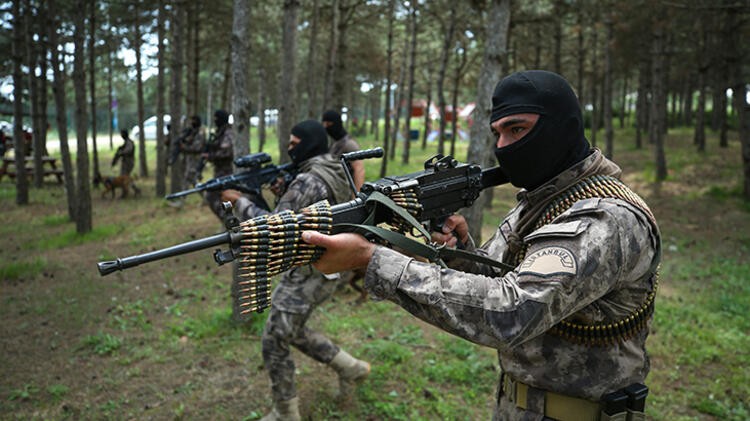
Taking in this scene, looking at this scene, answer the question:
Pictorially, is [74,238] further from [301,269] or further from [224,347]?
[301,269]

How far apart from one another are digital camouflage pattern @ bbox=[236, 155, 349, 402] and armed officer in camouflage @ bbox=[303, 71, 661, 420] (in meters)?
2.24

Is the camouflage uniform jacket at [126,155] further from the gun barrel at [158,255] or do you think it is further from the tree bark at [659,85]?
the gun barrel at [158,255]

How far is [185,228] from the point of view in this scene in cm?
1197

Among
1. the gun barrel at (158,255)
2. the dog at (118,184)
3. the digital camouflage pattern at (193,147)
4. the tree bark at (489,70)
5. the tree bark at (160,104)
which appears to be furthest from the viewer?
the dog at (118,184)

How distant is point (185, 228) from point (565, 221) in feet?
36.6

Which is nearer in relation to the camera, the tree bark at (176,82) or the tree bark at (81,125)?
the tree bark at (81,125)

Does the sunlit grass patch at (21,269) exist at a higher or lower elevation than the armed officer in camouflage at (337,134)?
lower

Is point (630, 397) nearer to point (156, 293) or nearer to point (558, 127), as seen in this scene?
point (558, 127)

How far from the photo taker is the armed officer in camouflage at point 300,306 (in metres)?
4.43

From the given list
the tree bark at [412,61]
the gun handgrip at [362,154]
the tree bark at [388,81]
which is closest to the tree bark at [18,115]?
the tree bark at [388,81]

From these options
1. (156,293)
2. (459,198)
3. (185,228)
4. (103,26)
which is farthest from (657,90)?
(103,26)

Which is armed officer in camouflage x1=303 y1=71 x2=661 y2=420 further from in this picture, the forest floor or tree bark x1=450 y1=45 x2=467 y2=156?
tree bark x1=450 y1=45 x2=467 y2=156

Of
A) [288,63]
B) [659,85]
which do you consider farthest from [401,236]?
[659,85]

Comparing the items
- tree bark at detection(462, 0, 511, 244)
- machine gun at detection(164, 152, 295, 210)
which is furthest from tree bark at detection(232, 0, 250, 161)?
tree bark at detection(462, 0, 511, 244)
